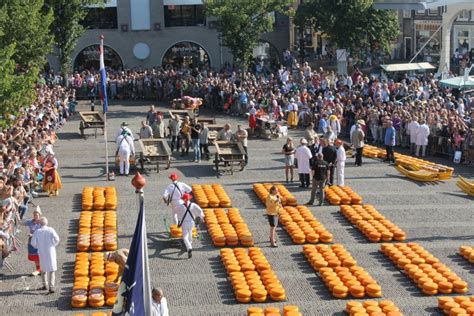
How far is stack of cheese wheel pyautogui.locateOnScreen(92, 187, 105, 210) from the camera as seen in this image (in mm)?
24406

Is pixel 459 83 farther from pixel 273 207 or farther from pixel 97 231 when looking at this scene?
pixel 97 231

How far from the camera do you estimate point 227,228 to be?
21.9 metres

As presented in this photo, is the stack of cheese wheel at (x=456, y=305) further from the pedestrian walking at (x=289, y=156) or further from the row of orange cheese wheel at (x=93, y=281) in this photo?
the pedestrian walking at (x=289, y=156)

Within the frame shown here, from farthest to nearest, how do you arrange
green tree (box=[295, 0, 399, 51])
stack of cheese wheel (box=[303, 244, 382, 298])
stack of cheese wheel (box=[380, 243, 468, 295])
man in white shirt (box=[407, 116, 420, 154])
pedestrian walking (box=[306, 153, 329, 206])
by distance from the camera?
green tree (box=[295, 0, 399, 51]) → man in white shirt (box=[407, 116, 420, 154]) → pedestrian walking (box=[306, 153, 329, 206]) → stack of cheese wheel (box=[380, 243, 468, 295]) → stack of cheese wheel (box=[303, 244, 382, 298])

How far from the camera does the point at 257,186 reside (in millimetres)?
26609

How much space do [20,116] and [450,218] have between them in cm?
1785

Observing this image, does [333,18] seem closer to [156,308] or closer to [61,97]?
[61,97]

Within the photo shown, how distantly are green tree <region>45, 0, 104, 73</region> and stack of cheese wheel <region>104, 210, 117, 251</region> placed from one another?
1031 inches

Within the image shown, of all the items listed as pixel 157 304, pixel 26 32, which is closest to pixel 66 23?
pixel 26 32

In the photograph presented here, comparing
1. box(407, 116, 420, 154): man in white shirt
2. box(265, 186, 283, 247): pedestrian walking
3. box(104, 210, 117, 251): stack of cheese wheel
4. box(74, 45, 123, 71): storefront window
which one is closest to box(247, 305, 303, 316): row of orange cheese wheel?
box(265, 186, 283, 247): pedestrian walking

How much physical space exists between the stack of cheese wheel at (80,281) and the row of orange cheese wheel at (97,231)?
671mm

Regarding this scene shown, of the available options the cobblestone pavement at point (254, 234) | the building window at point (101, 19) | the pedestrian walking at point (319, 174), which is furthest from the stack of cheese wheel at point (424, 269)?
the building window at point (101, 19)

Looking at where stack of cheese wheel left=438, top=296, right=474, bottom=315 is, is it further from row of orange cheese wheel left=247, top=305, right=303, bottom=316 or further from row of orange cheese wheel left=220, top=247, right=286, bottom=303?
row of orange cheese wheel left=220, top=247, right=286, bottom=303

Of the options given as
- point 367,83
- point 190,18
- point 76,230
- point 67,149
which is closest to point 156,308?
point 76,230
